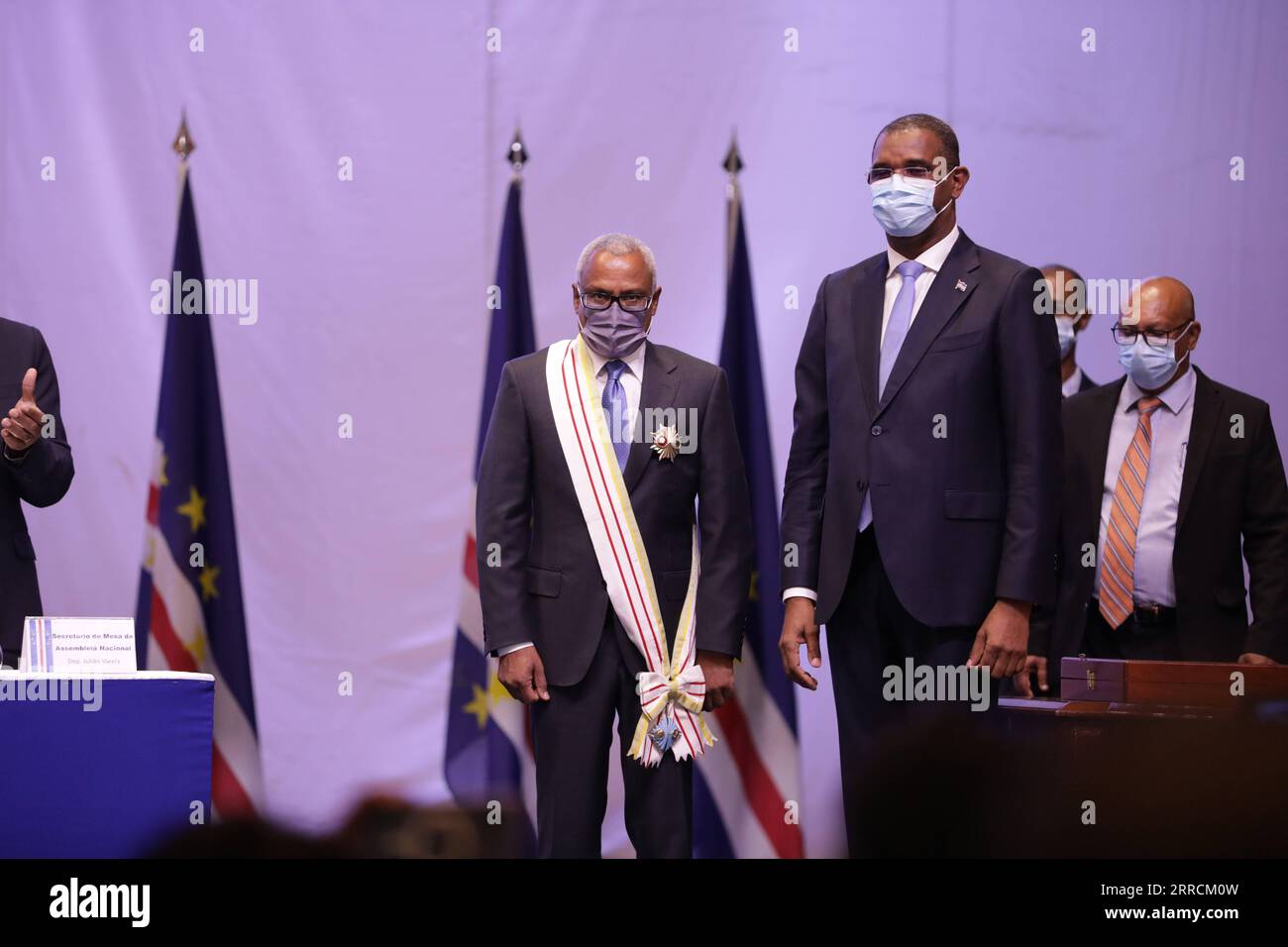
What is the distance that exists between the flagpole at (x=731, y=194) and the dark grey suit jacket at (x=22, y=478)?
198 cm

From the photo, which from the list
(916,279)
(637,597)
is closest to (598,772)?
(637,597)

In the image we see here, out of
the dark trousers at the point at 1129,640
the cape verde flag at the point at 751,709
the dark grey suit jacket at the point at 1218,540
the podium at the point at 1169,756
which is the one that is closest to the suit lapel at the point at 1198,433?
the dark grey suit jacket at the point at 1218,540

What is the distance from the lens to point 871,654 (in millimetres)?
3568

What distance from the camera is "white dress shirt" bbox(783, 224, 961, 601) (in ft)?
12.0

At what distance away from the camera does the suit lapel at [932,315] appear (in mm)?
3605

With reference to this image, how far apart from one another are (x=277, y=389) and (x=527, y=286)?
840 millimetres

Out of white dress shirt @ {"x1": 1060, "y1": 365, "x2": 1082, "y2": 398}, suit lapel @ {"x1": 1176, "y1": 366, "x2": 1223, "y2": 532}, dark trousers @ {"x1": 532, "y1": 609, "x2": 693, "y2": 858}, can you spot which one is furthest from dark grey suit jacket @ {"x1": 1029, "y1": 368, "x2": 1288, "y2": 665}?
dark trousers @ {"x1": 532, "y1": 609, "x2": 693, "y2": 858}

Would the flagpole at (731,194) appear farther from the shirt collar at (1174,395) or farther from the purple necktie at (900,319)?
the shirt collar at (1174,395)

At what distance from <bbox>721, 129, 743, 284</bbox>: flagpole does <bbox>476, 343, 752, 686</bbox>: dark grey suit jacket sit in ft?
3.33

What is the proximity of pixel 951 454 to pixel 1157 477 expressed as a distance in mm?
927

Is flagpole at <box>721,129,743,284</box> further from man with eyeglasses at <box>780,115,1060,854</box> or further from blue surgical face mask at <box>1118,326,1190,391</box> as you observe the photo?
blue surgical face mask at <box>1118,326,1190,391</box>

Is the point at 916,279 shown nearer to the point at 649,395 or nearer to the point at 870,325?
the point at 870,325

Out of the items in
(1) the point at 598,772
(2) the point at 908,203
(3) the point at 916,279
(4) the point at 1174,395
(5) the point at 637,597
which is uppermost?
(2) the point at 908,203

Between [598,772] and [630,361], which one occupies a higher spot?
[630,361]
